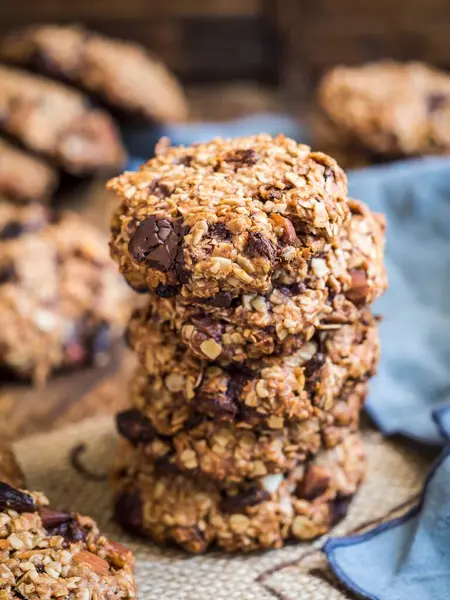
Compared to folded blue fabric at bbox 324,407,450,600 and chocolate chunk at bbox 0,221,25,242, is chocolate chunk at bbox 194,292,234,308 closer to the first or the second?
folded blue fabric at bbox 324,407,450,600

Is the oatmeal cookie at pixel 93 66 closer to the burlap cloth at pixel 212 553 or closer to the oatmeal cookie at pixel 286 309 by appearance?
the burlap cloth at pixel 212 553

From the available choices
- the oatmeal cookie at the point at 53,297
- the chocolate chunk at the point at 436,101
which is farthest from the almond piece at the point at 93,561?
the chocolate chunk at the point at 436,101

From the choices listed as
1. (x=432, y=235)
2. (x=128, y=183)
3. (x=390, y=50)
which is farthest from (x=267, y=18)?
(x=128, y=183)

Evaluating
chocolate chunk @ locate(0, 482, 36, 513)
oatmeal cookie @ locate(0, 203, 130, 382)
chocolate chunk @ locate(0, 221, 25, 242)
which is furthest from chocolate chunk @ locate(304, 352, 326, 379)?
chocolate chunk @ locate(0, 221, 25, 242)

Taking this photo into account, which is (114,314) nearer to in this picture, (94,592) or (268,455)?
(268,455)

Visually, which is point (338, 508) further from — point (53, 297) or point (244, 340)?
point (53, 297)

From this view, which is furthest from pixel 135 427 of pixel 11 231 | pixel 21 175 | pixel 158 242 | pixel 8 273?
pixel 21 175
